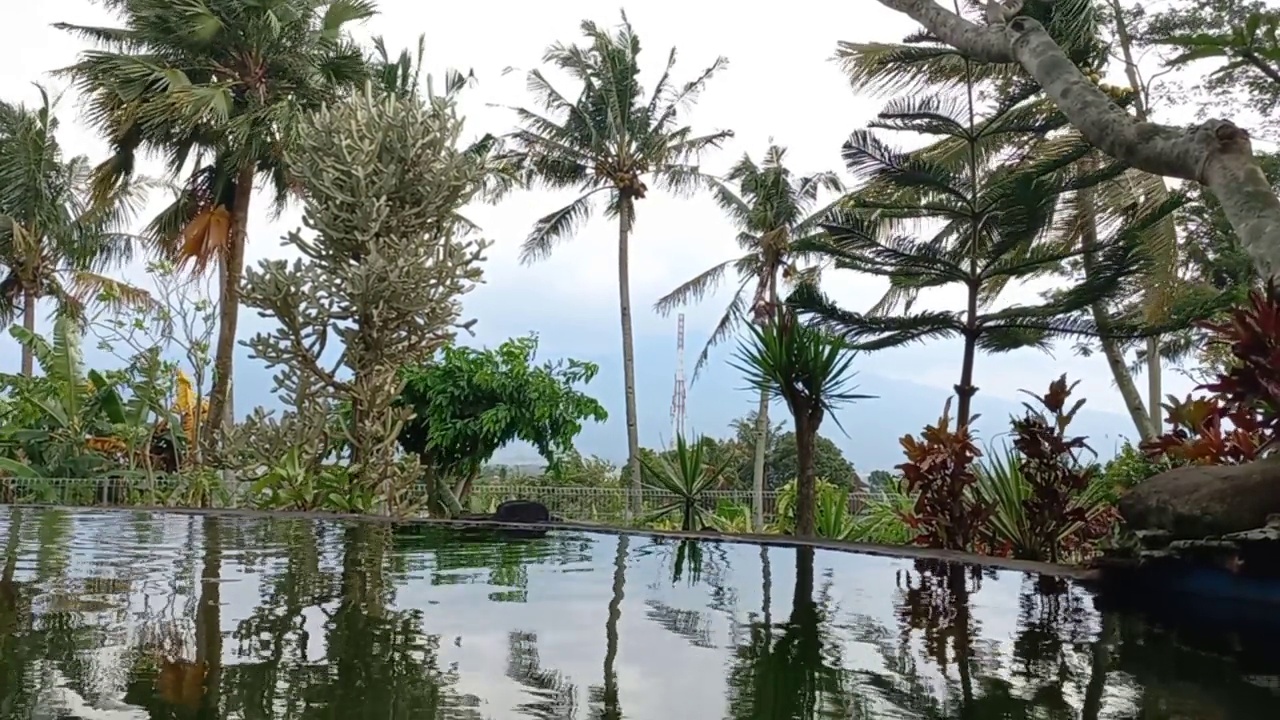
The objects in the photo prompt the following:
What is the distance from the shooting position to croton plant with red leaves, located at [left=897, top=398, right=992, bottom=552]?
552 cm

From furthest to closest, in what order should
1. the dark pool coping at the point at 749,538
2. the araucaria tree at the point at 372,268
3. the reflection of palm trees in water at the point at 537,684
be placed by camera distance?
the araucaria tree at the point at 372,268 < the dark pool coping at the point at 749,538 < the reflection of palm trees in water at the point at 537,684

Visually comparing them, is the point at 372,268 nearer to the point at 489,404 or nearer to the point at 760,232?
the point at 489,404

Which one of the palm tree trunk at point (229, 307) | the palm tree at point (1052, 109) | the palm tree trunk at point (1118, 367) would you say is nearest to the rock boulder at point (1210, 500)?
the palm tree at point (1052, 109)

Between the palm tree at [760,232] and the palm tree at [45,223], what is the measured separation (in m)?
12.7

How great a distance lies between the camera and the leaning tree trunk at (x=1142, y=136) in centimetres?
455

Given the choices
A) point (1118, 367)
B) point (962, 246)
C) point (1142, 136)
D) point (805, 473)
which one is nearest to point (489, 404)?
point (962, 246)

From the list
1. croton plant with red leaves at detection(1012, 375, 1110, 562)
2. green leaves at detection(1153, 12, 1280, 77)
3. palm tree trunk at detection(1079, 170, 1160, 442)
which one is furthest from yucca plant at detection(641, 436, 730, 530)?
palm tree trunk at detection(1079, 170, 1160, 442)

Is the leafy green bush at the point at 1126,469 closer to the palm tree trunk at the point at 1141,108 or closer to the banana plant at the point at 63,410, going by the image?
the palm tree trunk at the point at 1141,108

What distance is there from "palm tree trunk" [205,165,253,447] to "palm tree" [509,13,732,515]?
5.97 meters

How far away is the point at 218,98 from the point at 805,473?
1131 cm

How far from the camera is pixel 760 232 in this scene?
72.2 ft

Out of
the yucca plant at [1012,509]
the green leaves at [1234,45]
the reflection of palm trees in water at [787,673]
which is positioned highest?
the green leaves at [1234,45]

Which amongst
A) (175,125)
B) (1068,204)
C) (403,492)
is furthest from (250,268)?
(1068,204)

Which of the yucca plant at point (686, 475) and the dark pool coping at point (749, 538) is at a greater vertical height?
the yucca plant at point (686, 475)
